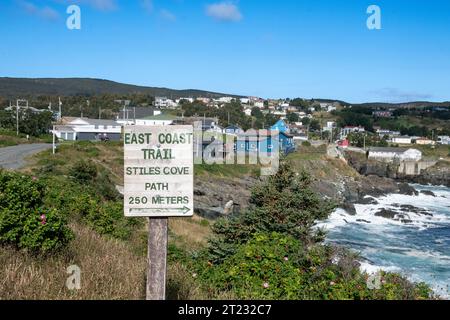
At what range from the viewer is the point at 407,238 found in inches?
1200

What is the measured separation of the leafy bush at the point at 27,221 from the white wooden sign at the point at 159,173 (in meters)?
3.07

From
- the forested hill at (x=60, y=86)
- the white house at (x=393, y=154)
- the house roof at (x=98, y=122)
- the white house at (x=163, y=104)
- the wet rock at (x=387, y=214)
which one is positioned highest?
the forested hill at (x=60, y=86)

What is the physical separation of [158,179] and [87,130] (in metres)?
62.3

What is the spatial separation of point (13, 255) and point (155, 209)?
10.7ft

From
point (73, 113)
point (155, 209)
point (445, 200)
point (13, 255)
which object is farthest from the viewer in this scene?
point (73, 113)

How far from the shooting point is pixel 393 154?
8519cm

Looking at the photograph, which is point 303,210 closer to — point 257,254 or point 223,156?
point 257,254

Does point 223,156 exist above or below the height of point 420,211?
above

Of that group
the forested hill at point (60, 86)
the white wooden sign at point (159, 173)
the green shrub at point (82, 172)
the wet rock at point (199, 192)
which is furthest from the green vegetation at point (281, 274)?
the forested hill at point (60, 86)

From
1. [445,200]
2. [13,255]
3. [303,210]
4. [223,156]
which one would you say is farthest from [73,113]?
[13,255]

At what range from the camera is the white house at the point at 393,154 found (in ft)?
274

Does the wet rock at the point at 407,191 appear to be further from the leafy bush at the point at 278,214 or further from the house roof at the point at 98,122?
the leafy bush at the point at 278,214

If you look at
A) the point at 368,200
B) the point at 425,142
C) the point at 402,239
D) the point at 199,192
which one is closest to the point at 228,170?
the point at 199,192

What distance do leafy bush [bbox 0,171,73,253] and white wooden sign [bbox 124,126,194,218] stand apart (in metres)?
3.07
